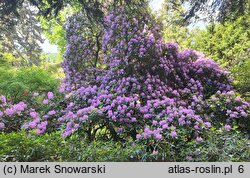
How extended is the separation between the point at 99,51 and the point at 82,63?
563mm

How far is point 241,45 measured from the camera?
31.2ft

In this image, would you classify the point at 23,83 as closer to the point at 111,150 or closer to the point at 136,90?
the point at 136,90

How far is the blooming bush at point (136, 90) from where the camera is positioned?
15.9 ft

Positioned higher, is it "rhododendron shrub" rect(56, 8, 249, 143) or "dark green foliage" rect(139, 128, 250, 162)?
"rhododendron shrub" rect(56, 8, 249, 143)

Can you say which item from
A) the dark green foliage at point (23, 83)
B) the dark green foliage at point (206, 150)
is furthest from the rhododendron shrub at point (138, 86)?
the dark green foliage at point (23, 83)

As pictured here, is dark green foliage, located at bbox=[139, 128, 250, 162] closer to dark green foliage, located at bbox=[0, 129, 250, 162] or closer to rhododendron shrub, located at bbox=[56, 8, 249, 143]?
dark green foliage, located at bbox=[0, 129, 250, 162]

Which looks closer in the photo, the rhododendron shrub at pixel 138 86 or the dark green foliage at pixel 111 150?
the dark green foliage at pixel 111 150

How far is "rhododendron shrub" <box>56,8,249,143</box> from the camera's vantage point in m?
4.89

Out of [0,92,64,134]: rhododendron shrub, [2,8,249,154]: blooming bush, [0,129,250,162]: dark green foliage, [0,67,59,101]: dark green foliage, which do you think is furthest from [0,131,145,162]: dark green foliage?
[0,67,59,101]: dark green foliage

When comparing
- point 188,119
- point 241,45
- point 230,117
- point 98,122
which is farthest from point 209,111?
point 241,45

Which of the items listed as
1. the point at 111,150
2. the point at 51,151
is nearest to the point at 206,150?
the point at 111,150

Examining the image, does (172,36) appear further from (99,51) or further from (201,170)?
(201,170)

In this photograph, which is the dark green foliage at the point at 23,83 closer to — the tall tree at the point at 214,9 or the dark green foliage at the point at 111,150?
the dark green foliage at the point at 111,150

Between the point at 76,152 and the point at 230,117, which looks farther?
the point at 230,117
